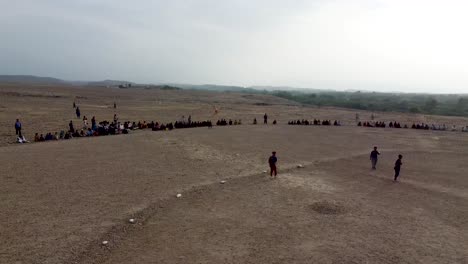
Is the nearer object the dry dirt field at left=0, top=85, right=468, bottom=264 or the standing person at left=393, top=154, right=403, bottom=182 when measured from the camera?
the dry dirt field at left=0, top=85, right=468, bottom=264

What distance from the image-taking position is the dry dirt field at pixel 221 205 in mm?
11125

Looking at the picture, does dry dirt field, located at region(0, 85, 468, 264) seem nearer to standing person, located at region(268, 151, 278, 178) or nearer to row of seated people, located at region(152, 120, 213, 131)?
standing person, located at region(268, 151, 278, 178)

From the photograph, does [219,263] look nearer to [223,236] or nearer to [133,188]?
[223,236]

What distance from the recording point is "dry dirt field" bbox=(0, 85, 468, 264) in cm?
1112

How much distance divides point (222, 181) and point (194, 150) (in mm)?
7691

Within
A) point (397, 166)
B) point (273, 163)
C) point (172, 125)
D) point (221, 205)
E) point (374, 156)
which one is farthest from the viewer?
point (172, 125)

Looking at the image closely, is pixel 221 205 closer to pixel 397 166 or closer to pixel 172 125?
pixel 397 166

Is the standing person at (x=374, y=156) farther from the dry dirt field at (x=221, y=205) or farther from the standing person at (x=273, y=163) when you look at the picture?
the standing person at (x=273, y=163)

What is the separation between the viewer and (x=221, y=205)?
590 inches

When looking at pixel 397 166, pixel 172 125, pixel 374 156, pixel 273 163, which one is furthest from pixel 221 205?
pixel 172 125

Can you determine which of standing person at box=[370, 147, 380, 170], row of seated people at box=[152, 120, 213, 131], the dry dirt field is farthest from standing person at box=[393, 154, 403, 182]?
row of seated people at box=[152, 120, 213, 131]

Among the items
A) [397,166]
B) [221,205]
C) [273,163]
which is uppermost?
[397,166]

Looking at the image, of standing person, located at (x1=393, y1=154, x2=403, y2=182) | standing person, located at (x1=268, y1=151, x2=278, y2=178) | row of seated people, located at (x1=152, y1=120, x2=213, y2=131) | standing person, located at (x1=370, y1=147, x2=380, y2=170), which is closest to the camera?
standing person, located at (x1=268, y1=151, x2=278, y2=178)

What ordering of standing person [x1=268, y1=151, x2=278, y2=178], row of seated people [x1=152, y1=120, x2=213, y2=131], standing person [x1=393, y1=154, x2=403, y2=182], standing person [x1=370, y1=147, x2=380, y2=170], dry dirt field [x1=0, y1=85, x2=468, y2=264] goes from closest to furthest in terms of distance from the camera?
dry dirt field [x1=0, y1=85, x2=468, y2=264]
standing person [x1=268, y1=151, x2=278, y2=178]
standing person [x1=393, y1=154, x2=403, y2=182]
standing person [x1=370, y1=147, x2=380, y2=170]
row of seated people [x1=152, y1=120, x2=213, y2=131]
